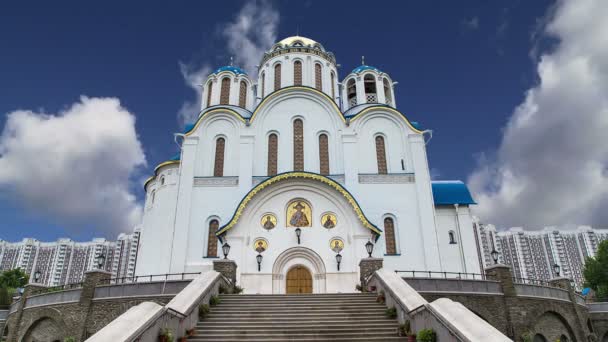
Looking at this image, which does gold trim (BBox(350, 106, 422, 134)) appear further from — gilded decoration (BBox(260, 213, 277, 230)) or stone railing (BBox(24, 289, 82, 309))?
stone railing (BBox(24, 289, 82, 309))

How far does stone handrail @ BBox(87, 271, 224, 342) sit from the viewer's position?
677 cm

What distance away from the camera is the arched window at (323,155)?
73.3 feet

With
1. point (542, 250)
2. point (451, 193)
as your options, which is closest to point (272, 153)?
point (451, 193)

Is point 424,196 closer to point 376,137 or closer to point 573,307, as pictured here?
point 376,137

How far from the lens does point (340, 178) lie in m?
21.9

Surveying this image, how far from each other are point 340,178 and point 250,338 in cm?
1369

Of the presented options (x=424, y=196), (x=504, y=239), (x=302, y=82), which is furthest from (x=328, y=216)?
(x=504, y=239)

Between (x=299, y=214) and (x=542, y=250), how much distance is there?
307 feet

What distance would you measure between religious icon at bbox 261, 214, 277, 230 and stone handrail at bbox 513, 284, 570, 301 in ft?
34.0

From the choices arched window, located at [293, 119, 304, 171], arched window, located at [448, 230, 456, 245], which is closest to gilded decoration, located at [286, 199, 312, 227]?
arched window, located at [293, 119, 304, 171]

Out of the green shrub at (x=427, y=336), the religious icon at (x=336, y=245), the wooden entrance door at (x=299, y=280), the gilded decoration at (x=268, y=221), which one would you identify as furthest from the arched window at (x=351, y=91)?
the green shrub at (x=427, y=336)

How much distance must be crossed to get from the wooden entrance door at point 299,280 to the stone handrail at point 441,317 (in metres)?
7.91

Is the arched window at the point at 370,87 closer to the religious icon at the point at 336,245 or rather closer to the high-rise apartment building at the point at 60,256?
the religious icon at the point at 336,245

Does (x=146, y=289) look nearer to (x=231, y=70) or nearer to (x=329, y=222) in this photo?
(x=329, y=222)
